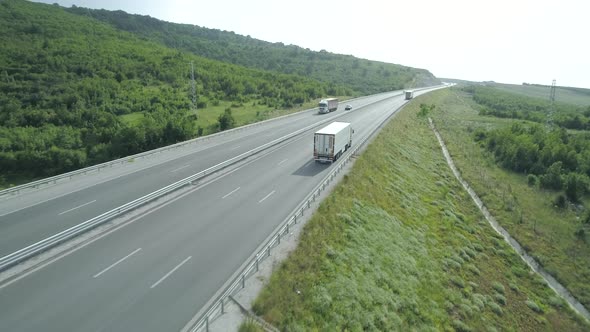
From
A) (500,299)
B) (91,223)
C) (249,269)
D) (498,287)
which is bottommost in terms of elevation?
(500,299)

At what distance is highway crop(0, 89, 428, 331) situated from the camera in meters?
14.1

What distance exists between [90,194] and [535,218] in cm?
4513

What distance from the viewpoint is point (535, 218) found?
38969mm

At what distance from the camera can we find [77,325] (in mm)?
13398

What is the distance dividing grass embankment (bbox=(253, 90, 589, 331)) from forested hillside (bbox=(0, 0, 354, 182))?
3141 centimetres

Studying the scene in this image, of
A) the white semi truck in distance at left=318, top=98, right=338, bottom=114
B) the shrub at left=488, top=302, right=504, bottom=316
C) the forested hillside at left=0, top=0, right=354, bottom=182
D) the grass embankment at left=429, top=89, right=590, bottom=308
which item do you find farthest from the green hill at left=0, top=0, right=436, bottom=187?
the shrub at left=488, top=302, right=504, bottom=316

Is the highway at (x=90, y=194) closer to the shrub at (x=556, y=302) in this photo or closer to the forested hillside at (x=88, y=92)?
the forested hillside at (x=88, y=92)

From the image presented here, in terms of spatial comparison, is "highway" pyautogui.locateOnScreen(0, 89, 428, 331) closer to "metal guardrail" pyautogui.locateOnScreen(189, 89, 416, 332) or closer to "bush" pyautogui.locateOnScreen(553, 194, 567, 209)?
"metal guardrail" pyautogui.locateOnScreen(189, 89, 416, 332)

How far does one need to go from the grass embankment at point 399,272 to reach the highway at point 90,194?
14395 millimetres

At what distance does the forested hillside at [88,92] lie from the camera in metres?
47.3

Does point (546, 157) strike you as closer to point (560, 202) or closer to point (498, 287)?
point (560, 202)

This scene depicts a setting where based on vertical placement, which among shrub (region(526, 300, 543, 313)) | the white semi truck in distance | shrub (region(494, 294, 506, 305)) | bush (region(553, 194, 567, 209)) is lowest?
shrub (region(526, 300, 543, 313))

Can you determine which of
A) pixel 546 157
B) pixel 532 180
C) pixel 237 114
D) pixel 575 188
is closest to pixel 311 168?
pixel 575 188

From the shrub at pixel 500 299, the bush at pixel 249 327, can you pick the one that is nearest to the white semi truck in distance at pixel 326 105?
the shrub at pixel 500 299
